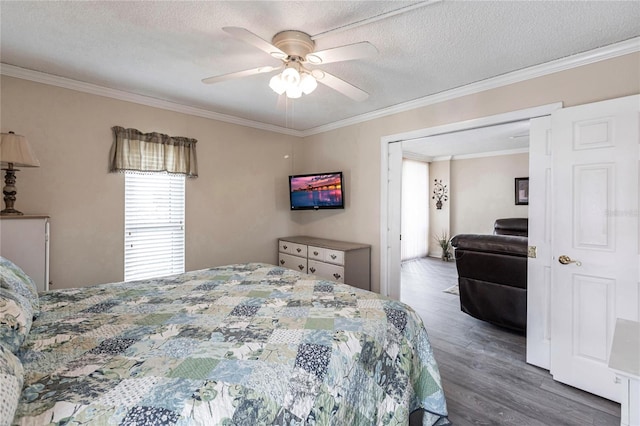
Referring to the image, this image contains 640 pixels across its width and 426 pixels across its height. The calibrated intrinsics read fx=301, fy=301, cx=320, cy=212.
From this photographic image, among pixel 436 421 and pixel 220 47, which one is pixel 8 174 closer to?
pixel 220 47

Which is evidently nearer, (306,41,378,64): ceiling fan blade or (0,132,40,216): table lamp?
(306,41,378,64): ceiling fan blade

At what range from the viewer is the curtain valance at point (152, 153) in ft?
10.3

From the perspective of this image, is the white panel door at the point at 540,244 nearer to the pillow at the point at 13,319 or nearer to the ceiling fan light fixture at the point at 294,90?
the ceiling fan light fixture at the point at 294,90

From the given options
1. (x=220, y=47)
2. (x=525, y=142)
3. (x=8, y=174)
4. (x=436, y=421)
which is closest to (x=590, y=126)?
(x=436, y=421)

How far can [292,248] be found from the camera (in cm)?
432

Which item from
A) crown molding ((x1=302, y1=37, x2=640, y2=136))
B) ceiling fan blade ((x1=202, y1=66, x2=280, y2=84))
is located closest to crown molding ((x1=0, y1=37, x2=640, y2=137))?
crown molding ((x1=302, y1=37, x2=640, y2=136))

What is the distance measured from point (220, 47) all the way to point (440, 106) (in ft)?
7.30

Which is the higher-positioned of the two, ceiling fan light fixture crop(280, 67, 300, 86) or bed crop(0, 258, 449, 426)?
ceiling fan light fixture crop(280, 67, 300, 86)

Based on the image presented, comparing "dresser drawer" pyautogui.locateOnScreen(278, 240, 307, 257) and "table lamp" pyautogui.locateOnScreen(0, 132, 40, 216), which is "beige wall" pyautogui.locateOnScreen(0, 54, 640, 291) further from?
"table lamp" pyautogui.locateOnScreen(0, 132, 40, 216)

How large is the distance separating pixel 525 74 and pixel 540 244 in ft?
4.75

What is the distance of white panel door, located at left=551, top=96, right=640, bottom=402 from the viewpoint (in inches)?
80.7

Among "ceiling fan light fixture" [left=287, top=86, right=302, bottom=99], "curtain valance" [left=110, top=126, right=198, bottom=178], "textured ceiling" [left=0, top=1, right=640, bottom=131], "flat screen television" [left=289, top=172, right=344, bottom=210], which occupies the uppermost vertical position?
"textured ceiling" [left=0, top=1, right=640, bottom=131]

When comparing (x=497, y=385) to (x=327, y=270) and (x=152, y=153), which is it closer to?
(x=327, y=270)

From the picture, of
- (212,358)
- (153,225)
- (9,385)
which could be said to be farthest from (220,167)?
(9,385)
